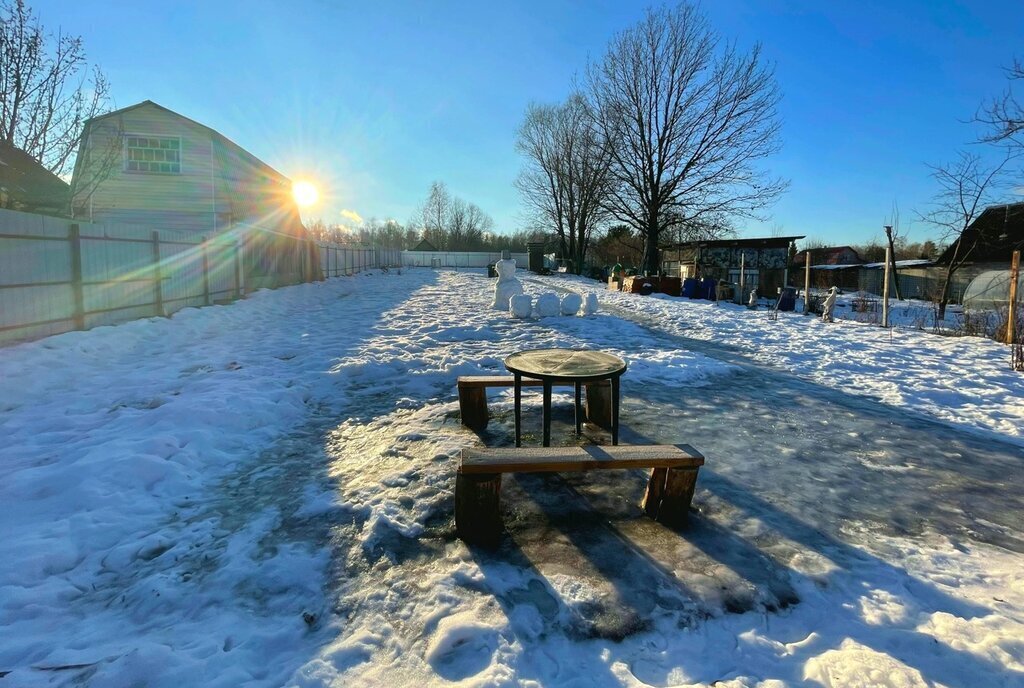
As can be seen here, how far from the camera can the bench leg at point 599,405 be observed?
483 cm

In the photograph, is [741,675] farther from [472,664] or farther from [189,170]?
[189,170]

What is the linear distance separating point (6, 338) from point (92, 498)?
602 centimetres

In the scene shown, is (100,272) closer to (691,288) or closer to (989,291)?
(691,288)

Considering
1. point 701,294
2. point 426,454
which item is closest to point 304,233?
point 701,294

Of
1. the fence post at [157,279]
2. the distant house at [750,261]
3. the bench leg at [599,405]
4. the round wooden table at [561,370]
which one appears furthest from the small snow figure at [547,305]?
the distant house at [750,261]

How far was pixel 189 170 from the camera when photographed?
19.5 meters

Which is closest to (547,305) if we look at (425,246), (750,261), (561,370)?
(561,370)

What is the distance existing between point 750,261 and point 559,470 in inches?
1307

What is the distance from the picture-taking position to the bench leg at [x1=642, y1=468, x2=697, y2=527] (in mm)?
3002

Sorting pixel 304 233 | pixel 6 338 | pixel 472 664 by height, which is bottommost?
pixel 472 664

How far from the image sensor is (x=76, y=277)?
27.7 feet

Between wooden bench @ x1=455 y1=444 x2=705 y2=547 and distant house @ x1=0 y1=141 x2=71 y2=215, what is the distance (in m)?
16.0

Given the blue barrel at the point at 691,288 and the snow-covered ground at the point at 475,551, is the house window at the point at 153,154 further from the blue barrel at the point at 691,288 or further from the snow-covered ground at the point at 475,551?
the blue barrel at the point at 691,288

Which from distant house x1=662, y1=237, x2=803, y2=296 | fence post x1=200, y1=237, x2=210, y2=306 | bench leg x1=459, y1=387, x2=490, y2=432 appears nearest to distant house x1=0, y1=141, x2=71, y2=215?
fence post x1=200, y1=237, x2=210, y2=306
